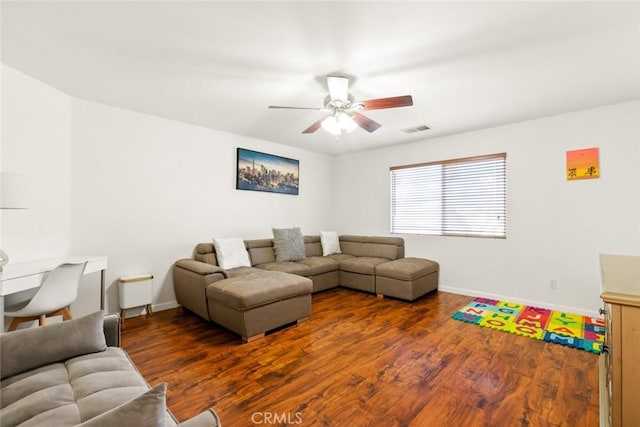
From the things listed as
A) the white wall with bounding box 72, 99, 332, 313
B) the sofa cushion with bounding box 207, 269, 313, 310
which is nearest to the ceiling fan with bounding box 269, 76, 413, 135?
the sofa cushion with bounding box 207, 269, 313, 310

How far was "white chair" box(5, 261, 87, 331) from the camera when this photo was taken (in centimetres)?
219

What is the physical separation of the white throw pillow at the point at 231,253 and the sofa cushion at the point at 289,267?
0.29m

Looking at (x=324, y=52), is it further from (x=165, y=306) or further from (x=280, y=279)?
(x=165, y=306)

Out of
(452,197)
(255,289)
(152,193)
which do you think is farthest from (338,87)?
(452,197)

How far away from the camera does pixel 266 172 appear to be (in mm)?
4871

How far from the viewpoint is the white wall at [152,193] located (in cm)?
317

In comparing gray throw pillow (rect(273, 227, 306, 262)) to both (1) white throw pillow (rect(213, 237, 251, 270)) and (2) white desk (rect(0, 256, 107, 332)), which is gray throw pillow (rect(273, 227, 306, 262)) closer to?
(1) white throw pillow (rect(213, 237, 251, 270))

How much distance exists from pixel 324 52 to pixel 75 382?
2.51 metres

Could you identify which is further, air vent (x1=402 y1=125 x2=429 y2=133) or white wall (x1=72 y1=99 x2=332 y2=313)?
air vent (x1=402 y1=125 x2=429 y2=133)

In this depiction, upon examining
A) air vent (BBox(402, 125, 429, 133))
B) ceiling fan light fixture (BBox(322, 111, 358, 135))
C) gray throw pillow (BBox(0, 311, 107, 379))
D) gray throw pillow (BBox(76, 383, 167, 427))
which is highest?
air vent (BBox(402, 125, 429, 133))

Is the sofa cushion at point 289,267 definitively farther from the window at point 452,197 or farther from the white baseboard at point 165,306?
the window at point 452,197

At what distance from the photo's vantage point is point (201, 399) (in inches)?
74.1

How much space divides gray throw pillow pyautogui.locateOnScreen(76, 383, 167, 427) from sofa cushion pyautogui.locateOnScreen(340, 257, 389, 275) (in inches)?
149

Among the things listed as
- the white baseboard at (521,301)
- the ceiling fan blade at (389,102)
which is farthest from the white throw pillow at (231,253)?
the white baseboard at (521,301)
